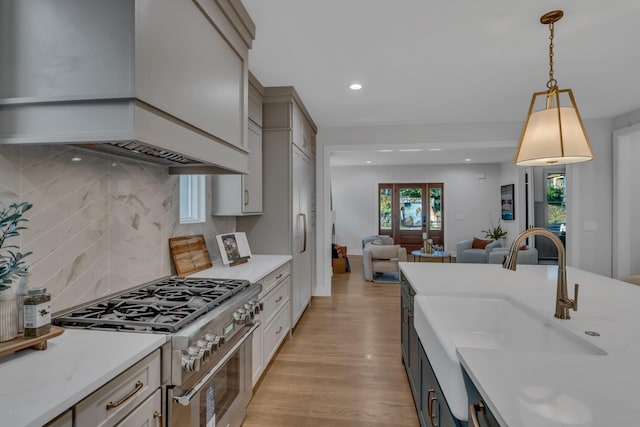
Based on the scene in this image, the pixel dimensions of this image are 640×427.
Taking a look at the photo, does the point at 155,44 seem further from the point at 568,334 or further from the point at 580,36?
the point at 580,36

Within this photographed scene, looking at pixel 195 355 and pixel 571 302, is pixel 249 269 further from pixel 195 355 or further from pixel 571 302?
pixel 571 302

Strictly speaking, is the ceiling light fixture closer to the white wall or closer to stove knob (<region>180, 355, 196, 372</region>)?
stove knob (<region>180, 355, 196, 372</region>)

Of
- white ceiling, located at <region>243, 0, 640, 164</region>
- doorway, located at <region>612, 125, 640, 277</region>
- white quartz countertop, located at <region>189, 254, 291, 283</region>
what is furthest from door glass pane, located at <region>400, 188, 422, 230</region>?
white quartz countertop, located at <region>189, 254, 291, 283</region>

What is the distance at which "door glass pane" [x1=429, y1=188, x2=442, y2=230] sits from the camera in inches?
350

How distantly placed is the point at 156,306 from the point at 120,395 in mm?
506

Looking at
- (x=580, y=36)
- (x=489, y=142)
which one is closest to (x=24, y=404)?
(x=580, y=36)

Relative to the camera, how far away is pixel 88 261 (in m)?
1.53

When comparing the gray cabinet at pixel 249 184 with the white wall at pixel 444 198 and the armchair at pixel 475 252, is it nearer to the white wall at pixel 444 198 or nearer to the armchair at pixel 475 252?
the armchair at pixel 475 252

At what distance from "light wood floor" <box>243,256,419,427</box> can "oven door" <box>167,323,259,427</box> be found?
0.31 m

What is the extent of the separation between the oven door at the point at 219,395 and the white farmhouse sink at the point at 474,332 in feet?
3.08

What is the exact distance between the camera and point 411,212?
8.99 meters

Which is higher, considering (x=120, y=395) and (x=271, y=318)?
(x=120, y=395)

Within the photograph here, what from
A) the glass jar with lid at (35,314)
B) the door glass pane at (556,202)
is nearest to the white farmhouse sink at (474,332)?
the glass jar with lid at (35,314)

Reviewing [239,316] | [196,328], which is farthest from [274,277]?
[196,328]
